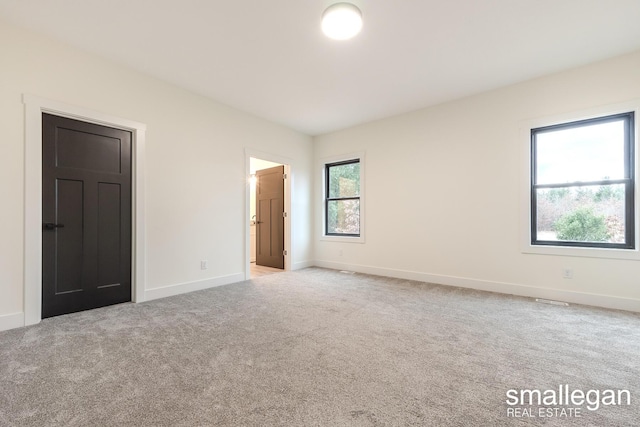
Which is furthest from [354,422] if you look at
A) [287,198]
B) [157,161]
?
[287,198]

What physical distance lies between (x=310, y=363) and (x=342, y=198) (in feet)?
12.6

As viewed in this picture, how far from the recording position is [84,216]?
116 inches

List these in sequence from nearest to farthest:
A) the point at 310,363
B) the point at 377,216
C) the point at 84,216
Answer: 1. the point at 310,363
2. the point at 84,216
3. the point at 377,216

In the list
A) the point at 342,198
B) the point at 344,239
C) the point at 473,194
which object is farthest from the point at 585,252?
the point at 342,198

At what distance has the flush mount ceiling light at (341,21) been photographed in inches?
87.8

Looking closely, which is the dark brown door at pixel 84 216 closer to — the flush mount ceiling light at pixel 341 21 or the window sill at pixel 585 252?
the flush mount ceiling light at pixel 341 21

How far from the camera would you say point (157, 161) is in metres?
3.44

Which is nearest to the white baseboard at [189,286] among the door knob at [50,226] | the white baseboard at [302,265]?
the door knob at [50,226]

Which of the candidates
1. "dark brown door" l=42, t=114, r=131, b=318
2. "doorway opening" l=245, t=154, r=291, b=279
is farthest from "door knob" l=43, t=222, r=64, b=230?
"doorway opening" l=245, t=154, r=291, b=279

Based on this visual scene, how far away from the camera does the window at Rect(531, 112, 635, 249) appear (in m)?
3.02

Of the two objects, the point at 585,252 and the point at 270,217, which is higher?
the point at 270,217

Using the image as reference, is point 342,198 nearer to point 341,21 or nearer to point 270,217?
point 270,217

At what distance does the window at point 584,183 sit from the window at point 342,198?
2663mm

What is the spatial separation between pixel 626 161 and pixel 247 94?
4534mm
